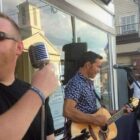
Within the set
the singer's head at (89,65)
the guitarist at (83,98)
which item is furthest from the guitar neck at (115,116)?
the singer's head at (89,65)

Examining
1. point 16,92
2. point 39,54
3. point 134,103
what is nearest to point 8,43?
point 39,54

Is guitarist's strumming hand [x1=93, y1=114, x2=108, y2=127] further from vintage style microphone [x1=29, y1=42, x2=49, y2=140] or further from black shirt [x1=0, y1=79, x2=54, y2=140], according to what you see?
vintage style microphone [x1=29, y1=42, x2=49, y2=140]

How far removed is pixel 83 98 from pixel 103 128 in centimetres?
47

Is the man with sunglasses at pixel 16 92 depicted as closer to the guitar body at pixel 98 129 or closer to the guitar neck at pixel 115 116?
the guitar body at pixel 98 129

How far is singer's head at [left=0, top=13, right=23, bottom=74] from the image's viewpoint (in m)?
1.64

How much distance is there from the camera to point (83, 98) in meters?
4.05

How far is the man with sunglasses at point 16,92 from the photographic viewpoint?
1300 millimetres

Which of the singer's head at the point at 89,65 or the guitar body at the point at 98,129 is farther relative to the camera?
the singer's head at the point at 89,65

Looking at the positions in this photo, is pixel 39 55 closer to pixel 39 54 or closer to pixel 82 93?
pixel 39 54

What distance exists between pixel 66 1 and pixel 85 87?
1.62 metres

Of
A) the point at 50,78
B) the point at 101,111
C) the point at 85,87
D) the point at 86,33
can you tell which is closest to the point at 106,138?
the point at 101,111

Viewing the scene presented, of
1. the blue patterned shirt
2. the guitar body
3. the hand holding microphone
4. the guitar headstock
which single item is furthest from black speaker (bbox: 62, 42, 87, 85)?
the hand holding microphone

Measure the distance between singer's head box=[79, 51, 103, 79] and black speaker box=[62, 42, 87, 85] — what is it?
133 mm

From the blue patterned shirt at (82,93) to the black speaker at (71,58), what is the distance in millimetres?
463
